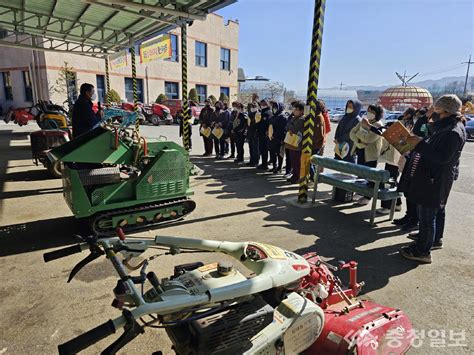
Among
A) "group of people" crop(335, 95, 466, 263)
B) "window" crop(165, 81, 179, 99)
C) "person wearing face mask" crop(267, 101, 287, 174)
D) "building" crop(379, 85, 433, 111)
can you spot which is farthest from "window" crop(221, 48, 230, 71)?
"group of people" crop(335, 95, 466, 263)

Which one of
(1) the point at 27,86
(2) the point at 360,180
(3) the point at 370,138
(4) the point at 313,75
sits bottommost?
(2) the point at 360,180

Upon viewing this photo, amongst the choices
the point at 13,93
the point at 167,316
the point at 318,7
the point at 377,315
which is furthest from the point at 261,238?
the point at 13,93

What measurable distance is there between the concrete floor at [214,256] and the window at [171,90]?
973 inches

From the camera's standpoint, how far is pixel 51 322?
3143mm

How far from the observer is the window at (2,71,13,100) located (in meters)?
26.3

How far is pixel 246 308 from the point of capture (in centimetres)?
219

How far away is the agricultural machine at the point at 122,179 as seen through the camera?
16.3ft

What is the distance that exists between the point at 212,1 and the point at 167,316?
7111mm

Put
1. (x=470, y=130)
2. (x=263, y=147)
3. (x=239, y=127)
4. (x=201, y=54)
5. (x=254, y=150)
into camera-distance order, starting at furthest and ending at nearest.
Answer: (x=201, y=54)
(x=470, y=130)
(x=239, y=127)
(x=254, y=150)
(x=263, y=147)

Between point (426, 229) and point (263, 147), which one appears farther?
point (263, 147)

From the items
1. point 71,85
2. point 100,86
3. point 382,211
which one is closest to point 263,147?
point 382,211

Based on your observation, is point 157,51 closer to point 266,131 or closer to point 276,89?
point 266,131

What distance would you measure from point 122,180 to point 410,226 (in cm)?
483

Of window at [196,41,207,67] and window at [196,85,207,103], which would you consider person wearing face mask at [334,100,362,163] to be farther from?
window at [196,41,207,67]
